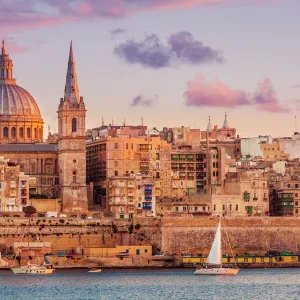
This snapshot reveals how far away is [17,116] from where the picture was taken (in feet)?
465

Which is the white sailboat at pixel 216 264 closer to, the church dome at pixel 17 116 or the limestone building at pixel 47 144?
the limestone building at pixel 47 144

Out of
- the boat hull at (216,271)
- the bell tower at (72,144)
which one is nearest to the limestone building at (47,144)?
the bell tower at (72,144)

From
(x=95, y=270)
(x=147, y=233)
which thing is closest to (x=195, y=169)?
(x=147, y=233)

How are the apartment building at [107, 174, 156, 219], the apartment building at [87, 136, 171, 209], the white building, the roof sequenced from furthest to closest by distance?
the white building
the roof
the apartment building at [87, 136, 171, 209]
the apartment building at [107, 174, 156, 219]

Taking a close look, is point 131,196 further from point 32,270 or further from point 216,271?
point 216,271

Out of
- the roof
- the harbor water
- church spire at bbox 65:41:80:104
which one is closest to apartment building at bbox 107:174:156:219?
church spire at bbox 65:41:80:104

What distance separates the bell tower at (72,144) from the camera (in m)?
131

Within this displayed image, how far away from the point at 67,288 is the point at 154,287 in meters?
5.23

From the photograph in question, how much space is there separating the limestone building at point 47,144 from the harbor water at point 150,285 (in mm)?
17364

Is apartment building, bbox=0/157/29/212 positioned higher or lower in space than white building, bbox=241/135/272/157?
lower

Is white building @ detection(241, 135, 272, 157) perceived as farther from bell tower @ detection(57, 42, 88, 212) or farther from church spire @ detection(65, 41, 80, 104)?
bell tower @ detection(57, 42, 88, 212)

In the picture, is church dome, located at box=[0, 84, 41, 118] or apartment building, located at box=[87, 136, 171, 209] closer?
apartment building, located at box=[87, 136, 171, 209]

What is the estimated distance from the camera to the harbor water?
9519 cm

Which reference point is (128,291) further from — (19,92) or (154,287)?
(19,92)
